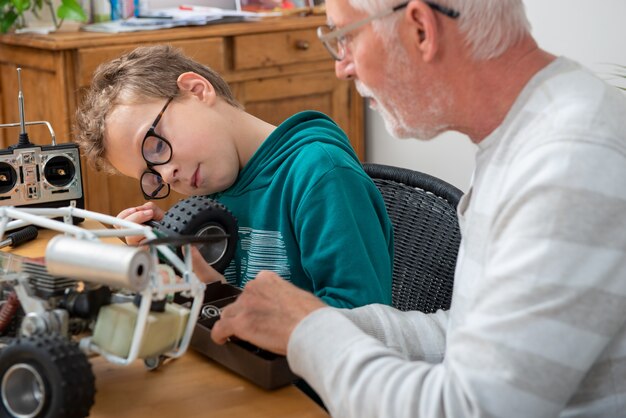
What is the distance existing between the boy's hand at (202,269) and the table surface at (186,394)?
0.15 metres

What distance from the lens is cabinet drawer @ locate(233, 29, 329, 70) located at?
3479mm

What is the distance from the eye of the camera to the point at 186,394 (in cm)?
109

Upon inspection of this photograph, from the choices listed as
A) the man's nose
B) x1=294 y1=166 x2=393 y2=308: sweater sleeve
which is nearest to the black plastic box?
x1=294 y1=166 x2=393 y2=308: sweater sleeve

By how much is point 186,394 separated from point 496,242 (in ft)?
1.36

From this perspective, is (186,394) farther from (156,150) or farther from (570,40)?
(570,40)

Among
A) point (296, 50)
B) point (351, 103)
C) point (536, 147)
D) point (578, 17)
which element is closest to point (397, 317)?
point (536, 147)

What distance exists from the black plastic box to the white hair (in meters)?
0.44

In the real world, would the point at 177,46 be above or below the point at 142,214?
above

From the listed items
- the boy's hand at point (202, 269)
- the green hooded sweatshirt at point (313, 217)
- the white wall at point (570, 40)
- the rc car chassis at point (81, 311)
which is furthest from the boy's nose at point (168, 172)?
the white wall at point (570, 40)

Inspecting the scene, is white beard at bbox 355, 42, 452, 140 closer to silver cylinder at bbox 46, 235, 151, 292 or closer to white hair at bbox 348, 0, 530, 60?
white hair at bbox 348, 0, 530, 60

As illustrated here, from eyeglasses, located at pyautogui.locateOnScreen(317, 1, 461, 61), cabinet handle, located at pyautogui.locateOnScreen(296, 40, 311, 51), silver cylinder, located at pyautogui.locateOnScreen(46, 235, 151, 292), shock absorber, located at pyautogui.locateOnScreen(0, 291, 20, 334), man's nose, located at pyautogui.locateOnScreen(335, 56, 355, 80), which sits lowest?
shock absorber, located at pyautogui.locateOnScreen(0, 291, 20, 334)

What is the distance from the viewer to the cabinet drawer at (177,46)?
3.11m

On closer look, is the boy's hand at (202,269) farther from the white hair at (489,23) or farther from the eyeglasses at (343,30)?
the white hair at (489,23)

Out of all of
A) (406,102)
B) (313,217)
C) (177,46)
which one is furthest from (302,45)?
(406,102)
